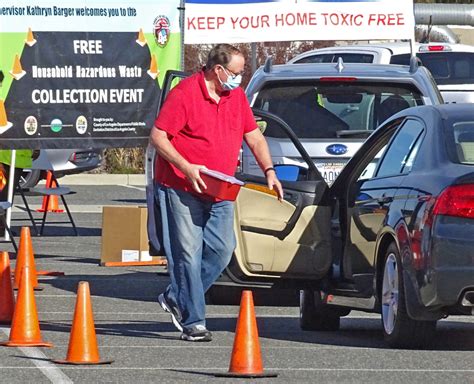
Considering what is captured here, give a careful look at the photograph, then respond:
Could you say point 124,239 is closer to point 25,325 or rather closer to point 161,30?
point 161,30

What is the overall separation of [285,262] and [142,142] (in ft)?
20.5

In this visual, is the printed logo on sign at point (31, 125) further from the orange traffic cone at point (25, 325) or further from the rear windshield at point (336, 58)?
the rear windshield at point (336, 58)

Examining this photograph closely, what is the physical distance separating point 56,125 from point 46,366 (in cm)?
767

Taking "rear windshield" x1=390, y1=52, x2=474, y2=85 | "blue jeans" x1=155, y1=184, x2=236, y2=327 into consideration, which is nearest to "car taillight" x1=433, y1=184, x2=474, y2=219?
"blue jeans" x1=155, y1=184, x2=236, y2=327

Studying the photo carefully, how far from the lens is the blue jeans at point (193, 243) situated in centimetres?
1002

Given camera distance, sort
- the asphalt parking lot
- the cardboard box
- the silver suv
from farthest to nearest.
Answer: the cardboard box, the silver suv, the asphalt parking lot

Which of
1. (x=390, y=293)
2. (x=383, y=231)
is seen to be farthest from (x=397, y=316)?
(x=383, y=231)

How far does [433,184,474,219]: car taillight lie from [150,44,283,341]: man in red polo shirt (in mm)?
1344

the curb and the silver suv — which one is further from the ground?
the silver suv

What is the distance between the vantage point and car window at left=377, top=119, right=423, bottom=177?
9.87m

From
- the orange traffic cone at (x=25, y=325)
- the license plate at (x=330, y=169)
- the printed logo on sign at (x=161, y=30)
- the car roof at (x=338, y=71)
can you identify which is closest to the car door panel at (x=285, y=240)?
the orange traffic cone at (x=25, y=325)

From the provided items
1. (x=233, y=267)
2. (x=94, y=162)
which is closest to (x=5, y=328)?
(x=233, y=267)

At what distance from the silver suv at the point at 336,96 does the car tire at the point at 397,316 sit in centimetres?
308

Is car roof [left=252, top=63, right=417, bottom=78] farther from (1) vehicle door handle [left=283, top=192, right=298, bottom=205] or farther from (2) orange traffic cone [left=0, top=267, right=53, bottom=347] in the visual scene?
(2) orange traffic cone [left=0, top=267, right=53, bottom=347]
